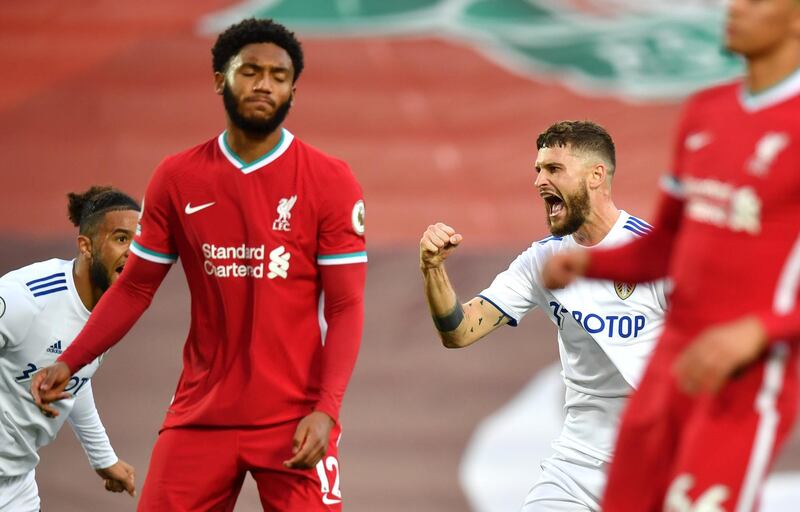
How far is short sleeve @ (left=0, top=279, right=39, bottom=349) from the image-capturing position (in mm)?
4434

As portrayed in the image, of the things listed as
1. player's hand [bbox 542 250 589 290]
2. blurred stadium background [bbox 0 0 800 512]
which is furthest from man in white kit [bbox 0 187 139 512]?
blurred stadium background [bbox 0 0 800 512]

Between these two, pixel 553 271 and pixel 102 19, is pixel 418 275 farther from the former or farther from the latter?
pixel 553 271

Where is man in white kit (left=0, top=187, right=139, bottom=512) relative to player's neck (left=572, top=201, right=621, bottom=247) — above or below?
below

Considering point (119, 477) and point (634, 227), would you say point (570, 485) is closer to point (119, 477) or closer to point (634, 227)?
point (634, 227)

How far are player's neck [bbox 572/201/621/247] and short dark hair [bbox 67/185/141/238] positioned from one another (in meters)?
1.63

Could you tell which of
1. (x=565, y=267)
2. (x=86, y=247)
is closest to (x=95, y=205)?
(x=86, y=247)

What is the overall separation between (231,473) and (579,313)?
1.39m

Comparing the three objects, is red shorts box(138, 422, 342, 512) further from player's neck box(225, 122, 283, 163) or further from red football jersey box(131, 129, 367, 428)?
player's neck box(225, 122, 283, 163)

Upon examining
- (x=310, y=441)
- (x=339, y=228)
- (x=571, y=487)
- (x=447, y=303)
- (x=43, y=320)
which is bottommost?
(x=571, y=487)

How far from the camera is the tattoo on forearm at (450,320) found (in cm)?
420

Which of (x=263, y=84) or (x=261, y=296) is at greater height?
(x=263, y=84)

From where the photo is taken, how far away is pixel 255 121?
3.42 meters

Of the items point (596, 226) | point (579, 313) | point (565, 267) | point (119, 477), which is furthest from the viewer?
point (119, 477)

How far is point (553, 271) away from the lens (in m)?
2.88
